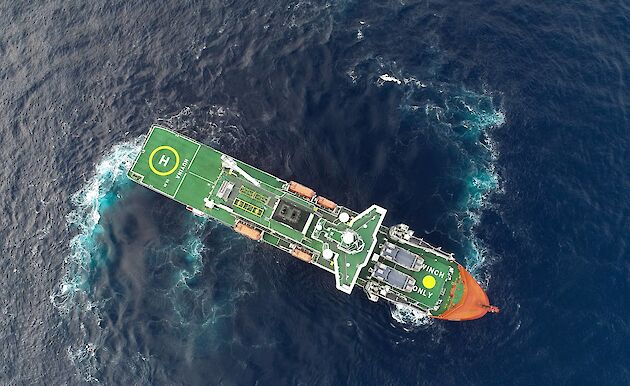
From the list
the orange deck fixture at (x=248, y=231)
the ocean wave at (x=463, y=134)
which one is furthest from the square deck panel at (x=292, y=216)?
the ocean wave at (x=463, y=134)

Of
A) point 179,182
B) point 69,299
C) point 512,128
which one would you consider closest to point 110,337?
point 69,299

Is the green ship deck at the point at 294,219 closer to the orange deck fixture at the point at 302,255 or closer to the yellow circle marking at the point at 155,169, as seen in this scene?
the yellow circle marking at the point at 155,169

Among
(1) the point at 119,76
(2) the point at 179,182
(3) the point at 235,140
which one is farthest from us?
(1) the point at 119,76

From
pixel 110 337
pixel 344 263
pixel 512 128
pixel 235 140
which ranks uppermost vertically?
pixel 512 128

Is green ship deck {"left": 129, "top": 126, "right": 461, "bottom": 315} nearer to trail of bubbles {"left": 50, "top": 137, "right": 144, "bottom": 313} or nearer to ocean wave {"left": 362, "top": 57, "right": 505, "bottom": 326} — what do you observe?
ocean wave {"left": 362, "top": 57, "right": 505, "bottom": 326}

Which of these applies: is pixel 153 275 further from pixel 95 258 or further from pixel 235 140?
pixel 235 140

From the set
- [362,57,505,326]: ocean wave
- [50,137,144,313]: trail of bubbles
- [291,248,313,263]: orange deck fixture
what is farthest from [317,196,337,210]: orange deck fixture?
[50,137,144,313]: trail of bubbles

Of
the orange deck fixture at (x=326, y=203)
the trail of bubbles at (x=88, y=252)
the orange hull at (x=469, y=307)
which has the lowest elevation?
the trail of bubbles at (x=88, y=252)

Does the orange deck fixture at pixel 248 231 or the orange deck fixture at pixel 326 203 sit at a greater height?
the orange deck fixture at pixel 326 203
